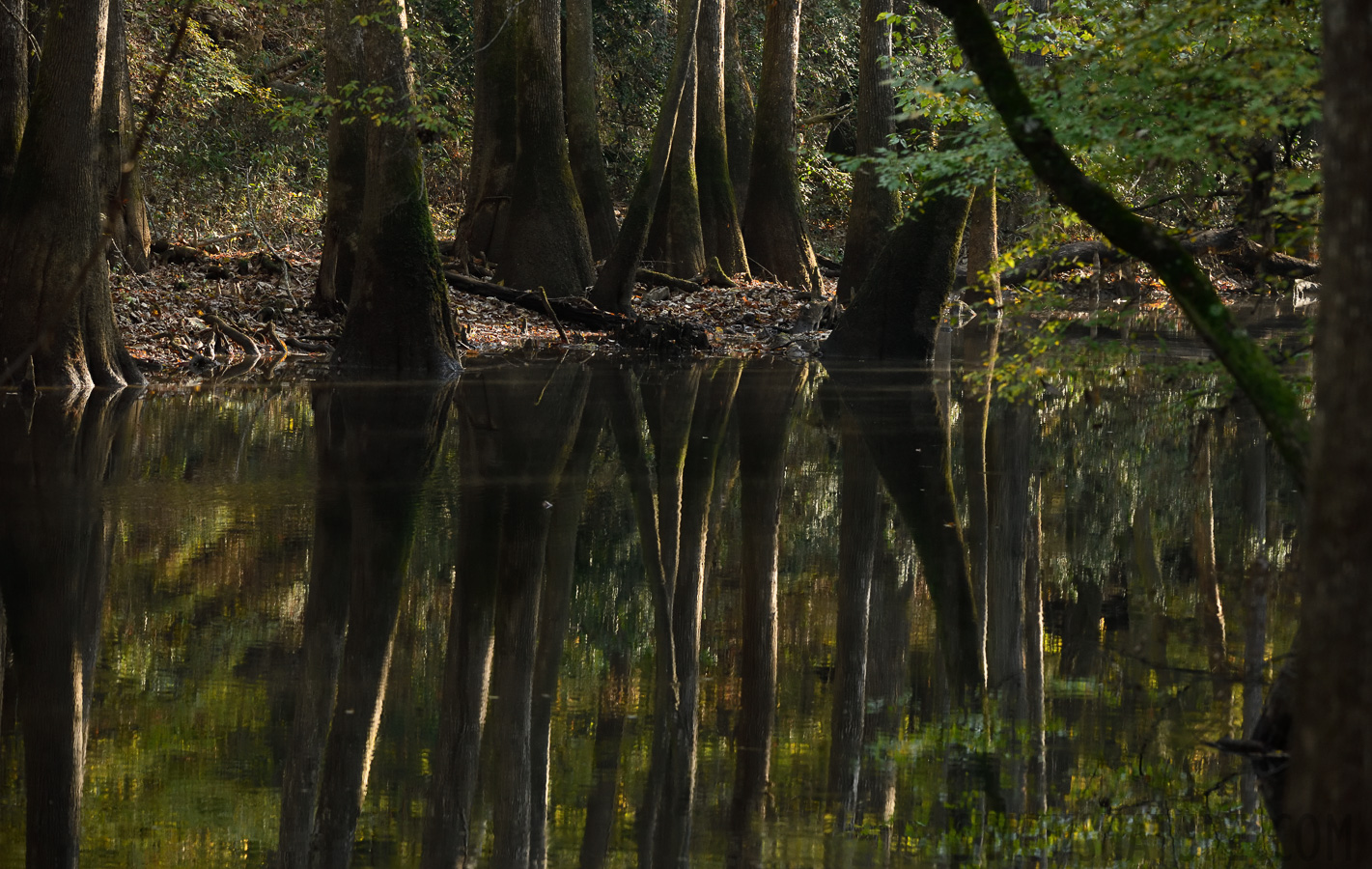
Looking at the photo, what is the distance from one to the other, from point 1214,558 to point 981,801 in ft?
13.1

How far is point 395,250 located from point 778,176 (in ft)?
46.2

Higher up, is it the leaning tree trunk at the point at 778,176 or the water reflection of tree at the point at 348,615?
the leaning tree trunk at the point at 778,176

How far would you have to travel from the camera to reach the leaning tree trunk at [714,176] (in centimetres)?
2839

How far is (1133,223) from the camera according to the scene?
17.9 ft

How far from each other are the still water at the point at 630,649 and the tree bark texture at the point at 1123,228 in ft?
4.43

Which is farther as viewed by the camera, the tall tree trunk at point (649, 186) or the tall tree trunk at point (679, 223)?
the tall tree trunk at point (679, 223)

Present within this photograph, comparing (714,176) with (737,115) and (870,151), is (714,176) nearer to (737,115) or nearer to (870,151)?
(737,115)

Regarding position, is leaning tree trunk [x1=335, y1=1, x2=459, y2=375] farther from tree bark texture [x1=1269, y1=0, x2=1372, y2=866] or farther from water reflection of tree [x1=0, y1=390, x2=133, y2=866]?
tree bark texture [x1=1269, y1=0, x2=1372, y2=866]

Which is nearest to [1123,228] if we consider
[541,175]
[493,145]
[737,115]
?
[541,175]

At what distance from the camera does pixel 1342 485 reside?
10.8 feet

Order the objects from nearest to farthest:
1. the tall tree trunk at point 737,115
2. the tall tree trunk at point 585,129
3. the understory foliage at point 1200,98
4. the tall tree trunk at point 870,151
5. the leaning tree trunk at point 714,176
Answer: the understory foliage at point 1200,98
the tall tree trunk at point 870,151
the tall tree trunk at point 585,129
the leaning tree trunk at point 714,176
the tall tree trunk at point 737,115

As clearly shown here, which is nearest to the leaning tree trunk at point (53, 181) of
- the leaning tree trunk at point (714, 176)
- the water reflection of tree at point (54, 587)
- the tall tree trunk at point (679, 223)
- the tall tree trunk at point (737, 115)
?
the water reflection of tree at point (54, 587)

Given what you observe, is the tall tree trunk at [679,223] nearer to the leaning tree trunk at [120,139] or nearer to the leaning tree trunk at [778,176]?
the leaning tree trunk at [778,176]

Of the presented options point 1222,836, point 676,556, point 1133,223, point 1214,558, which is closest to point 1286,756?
point 1222,836
